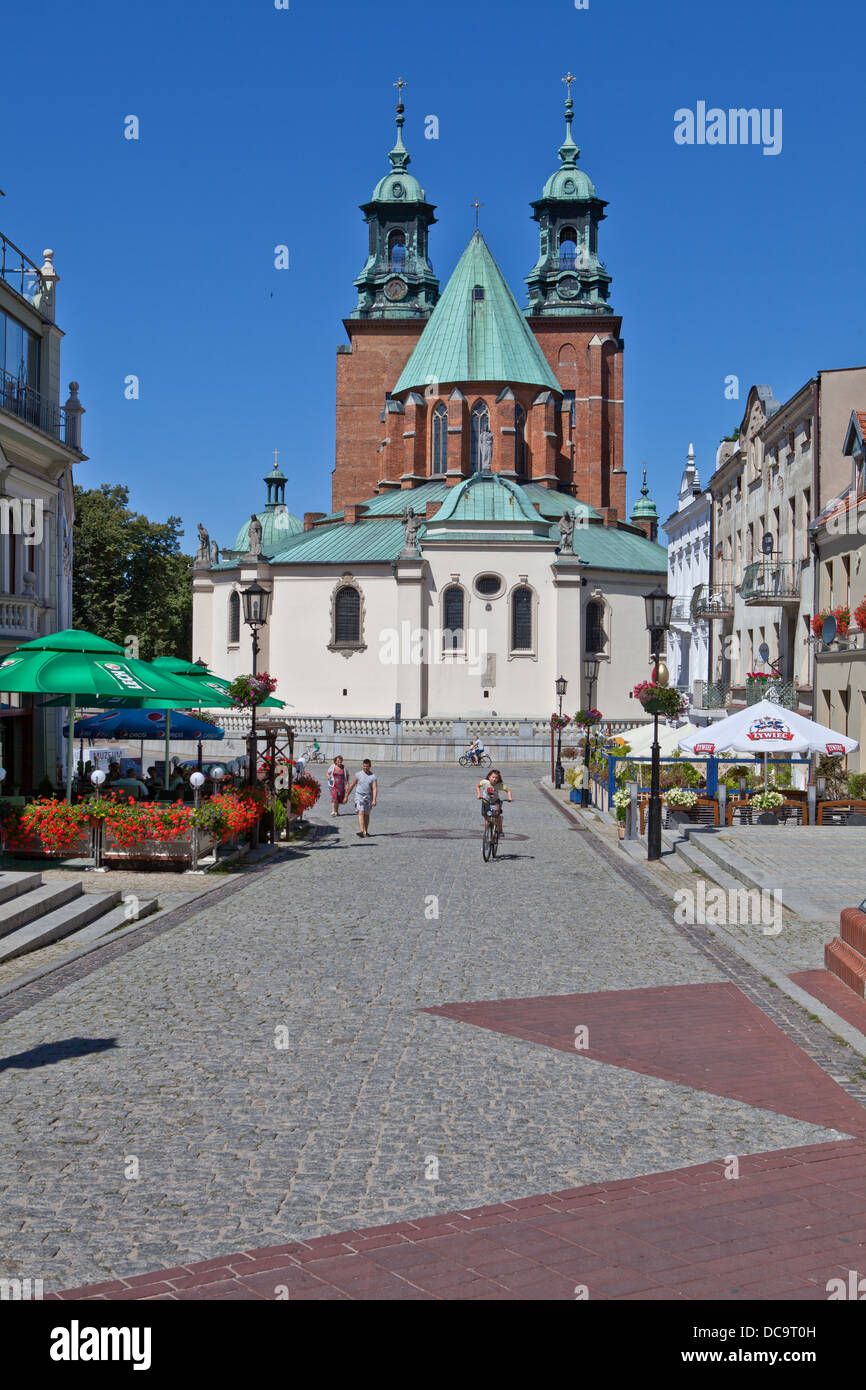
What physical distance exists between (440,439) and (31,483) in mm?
48793

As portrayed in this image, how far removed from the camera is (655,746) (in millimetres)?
21281

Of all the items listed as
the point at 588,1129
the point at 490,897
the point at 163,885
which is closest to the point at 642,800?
the point at 490,897

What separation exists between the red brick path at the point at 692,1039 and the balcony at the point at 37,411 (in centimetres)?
1612

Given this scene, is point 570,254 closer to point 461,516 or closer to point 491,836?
point 461,516

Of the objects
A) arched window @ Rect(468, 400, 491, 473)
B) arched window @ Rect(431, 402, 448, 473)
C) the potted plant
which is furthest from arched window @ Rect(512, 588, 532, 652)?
the potted plant

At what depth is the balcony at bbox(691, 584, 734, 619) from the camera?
41344mm

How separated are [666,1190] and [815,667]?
27.2 metres

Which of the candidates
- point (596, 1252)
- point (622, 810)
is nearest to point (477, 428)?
point (622, 810)

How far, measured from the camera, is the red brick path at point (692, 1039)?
7.94 m

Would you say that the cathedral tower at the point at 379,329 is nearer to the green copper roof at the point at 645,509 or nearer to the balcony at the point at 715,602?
the green copper roof at the point at 645,509

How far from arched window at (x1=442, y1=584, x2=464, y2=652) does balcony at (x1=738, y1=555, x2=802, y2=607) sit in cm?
2710

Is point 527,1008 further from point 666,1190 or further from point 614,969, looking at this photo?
point 666,1190
